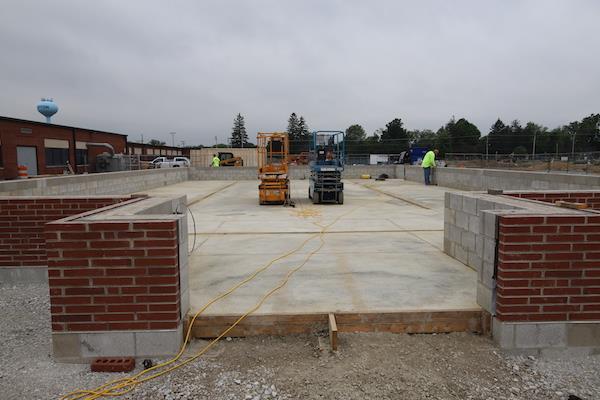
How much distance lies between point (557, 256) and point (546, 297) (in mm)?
389

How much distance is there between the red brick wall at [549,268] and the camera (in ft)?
12.7

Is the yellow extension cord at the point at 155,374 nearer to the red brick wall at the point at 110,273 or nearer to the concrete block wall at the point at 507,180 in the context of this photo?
the red brick wall at the point at 110,273

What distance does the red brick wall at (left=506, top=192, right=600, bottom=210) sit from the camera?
5855 mm

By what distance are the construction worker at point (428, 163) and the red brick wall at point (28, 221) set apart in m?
18.7

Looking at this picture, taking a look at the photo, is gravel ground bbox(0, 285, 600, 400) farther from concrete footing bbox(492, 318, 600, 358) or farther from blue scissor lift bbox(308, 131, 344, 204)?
blue scissor lift bbox(308, 131, 344, 204)

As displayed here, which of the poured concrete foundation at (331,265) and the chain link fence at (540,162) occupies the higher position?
the chain link fence at (540,162)

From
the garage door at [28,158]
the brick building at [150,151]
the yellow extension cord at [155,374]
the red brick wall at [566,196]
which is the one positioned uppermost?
the brick building at [150,151]

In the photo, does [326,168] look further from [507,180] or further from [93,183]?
[93,183]

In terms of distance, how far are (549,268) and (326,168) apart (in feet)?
36.5

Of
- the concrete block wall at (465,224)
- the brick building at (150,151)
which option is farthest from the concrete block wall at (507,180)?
the brick building at (150,151)

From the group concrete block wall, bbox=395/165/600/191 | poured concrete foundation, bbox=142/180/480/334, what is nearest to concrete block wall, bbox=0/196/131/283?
poured concrete foundation, bbox=142/180/480/334

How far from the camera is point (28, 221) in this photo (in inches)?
230

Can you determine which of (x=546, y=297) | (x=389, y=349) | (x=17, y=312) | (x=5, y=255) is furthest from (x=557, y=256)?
(x=5, y=255)

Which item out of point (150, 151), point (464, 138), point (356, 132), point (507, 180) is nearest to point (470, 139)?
point (464, 138)
